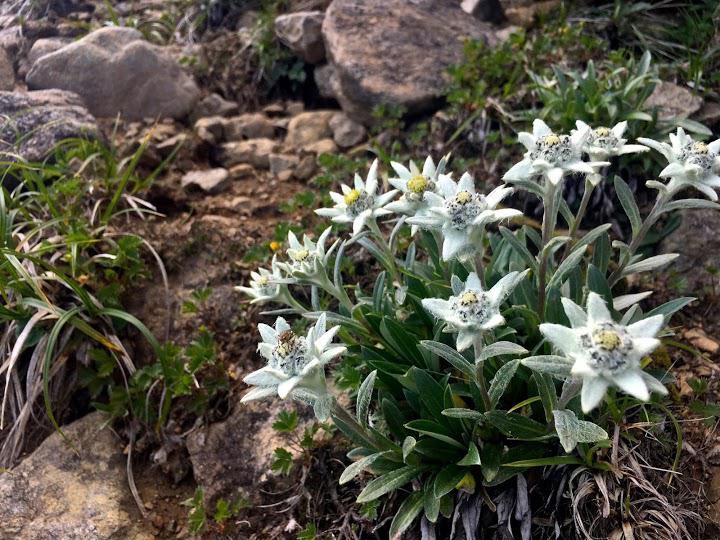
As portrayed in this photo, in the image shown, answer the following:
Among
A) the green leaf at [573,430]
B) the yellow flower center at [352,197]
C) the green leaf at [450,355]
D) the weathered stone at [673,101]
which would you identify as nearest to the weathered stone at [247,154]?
the yellow flower center at [352,197]

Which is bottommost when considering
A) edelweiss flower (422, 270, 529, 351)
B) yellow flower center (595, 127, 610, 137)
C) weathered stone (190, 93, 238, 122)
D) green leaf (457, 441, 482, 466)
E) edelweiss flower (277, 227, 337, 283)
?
weathered stone (190, 93, 238, 122)

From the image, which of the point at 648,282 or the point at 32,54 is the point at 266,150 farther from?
the point at 648,282

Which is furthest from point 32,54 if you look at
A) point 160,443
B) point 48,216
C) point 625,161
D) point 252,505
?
point 625,161

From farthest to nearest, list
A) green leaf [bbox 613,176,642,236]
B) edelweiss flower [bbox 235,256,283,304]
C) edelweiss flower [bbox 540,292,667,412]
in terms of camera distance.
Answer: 1. edelweiss flower [bbox 235,256,283,304]
2. green leaf [bbox 613,176,642,236]
3. edelweiss flower [bbox 540,292,667,412]

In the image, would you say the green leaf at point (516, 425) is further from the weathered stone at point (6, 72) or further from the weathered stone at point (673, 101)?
the weathered stone at point (6, 72)

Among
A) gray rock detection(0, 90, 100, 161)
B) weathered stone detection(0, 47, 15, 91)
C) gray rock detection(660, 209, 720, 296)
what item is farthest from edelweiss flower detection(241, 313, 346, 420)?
weathered stone detection(0, 47, 15, 91)

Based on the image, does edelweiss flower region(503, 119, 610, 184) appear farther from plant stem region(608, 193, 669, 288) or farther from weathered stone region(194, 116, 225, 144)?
weathered stone region(194, 116, 225, 144)

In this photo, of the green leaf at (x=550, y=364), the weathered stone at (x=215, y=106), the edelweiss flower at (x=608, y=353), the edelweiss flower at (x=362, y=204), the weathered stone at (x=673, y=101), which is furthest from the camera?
the weathered stone at (x=215, y=106)
